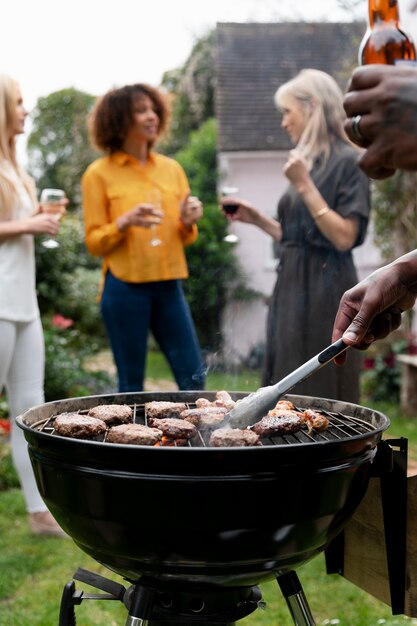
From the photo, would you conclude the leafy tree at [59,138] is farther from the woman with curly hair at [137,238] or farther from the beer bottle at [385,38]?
the beer bottle at [385,38]

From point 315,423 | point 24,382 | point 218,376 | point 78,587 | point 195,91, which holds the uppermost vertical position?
point 195,91

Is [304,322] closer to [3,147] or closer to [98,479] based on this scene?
[3,147]

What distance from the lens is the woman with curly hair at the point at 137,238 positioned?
3.66 m

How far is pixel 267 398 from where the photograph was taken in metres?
1.71

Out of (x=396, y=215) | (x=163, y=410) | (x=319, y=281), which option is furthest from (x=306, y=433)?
(x=396, y=215)

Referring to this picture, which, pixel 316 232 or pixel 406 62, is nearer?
pixel 406 62

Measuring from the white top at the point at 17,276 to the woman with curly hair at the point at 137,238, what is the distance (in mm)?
447

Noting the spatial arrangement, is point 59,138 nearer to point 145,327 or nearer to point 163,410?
point 145,327

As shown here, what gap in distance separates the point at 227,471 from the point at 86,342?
21.8 ft

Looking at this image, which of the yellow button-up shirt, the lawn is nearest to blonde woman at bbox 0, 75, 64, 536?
the lawn

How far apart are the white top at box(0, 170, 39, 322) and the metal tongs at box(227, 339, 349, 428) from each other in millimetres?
1765

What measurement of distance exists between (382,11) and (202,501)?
115cm

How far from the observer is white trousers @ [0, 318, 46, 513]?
10.9 feet

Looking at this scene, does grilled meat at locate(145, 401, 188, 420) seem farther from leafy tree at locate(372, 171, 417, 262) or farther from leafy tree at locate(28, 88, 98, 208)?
leafy tree at locate(28, 88, 98, 208)
